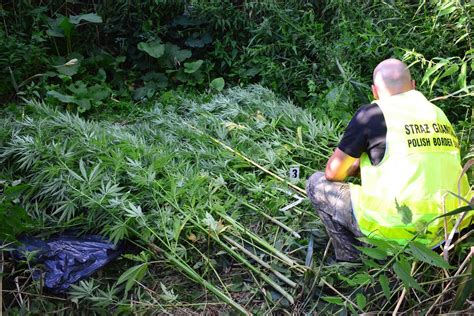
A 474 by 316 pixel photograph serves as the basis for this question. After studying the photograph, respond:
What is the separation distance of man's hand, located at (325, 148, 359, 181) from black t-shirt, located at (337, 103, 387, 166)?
4 cm

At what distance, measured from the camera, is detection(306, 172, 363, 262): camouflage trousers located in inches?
116

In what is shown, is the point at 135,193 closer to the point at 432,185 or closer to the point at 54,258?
the point at 54,258

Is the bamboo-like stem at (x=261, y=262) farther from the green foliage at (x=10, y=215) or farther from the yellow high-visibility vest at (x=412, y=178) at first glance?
the green foliage at (x=10, y=215)

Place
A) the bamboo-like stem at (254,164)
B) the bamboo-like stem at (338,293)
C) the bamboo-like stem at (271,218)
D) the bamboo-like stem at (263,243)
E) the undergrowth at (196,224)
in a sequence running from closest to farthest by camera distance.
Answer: the bamboo-like stem at (338,293) < the undergrowth at (196,224) < the bamboo-like stem at (263,243) < the bamboo-like stem at (271,218) < the bamboo-like stem at (254,164)

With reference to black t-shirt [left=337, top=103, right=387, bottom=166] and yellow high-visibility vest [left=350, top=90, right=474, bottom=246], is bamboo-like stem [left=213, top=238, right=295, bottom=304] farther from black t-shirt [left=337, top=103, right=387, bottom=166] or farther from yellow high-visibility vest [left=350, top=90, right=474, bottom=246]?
black t-shirt [left=337, top=103, right=387, bottom=166]

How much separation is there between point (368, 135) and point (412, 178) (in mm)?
322

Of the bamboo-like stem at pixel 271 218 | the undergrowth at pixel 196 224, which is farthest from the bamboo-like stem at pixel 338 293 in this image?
the bamboo-like stem at pixel 271 218

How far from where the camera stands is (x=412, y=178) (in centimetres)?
266

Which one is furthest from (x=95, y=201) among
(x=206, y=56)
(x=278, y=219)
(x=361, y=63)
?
A: (x=206, y=56)

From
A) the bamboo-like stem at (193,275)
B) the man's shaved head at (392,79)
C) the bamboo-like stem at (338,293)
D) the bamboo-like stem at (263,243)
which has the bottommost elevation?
the bamboo-like stem at (193,275)

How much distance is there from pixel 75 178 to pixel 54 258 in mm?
500

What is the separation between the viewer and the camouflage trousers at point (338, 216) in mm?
2941

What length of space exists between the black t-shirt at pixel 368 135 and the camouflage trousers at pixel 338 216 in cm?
24

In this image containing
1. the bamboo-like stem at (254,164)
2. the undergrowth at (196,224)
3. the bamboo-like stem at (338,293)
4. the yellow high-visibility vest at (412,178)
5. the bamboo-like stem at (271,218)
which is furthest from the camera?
the bamboo-like stem at (254,164)
